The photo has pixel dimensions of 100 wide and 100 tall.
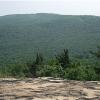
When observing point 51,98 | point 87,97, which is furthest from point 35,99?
point 87,97

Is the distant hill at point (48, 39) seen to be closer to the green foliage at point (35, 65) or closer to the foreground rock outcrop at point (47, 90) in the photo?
the green foliage at point (35, 65)

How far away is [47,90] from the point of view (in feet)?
15.2

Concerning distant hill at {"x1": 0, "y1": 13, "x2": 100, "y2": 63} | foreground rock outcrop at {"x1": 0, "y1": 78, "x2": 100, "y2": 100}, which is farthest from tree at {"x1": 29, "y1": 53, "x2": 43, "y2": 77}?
distant hill at {"x1": 0, "y1": 13, "x2": 100, "y2": 63}

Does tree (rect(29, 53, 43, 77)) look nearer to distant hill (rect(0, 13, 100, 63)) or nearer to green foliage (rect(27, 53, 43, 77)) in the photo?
green foliage (rect(27, 53, 43, 77))

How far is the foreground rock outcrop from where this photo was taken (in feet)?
14.0

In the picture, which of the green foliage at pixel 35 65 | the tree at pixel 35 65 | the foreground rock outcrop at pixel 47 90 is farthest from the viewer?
the tree at pixel 35 65

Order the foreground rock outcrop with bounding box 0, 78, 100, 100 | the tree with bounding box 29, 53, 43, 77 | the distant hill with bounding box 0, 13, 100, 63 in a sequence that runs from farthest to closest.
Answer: the distant hill with bounding box 0, 13, 100, 63 → the tree with bounding box 29, 53, 43, 77 → the foreground rock outcrop with bounding box 0, 78, 100, 100

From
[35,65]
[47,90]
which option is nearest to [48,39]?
[35,65]

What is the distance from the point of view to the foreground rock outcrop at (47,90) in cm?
426

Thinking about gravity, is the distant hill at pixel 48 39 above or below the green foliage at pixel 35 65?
above

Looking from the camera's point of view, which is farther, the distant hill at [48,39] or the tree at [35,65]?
the distant hill at [48,39]

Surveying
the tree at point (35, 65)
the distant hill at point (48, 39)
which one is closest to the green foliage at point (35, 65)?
the tree at point (35, 65)

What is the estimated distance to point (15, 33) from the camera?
18400cm

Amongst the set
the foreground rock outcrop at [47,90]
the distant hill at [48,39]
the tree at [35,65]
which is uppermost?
the distant hill at [48,39]
